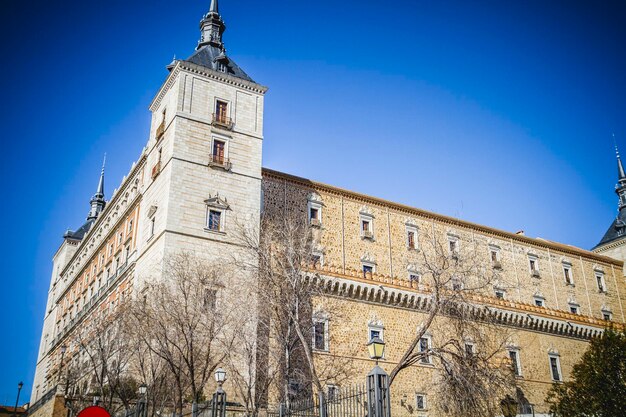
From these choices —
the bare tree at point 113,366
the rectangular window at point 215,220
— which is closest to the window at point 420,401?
the rectangular window at point 215,220

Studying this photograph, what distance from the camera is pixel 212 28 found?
3919cm

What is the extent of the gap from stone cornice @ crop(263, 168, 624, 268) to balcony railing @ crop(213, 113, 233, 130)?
3.07 metres

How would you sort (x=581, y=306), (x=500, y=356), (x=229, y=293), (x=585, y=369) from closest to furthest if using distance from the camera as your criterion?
(x=585, y=369) < (x=229, y=293) < (x=500, y=356) < (x=581, y=306)

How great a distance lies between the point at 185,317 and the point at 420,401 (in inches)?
622

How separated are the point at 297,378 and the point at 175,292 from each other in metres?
6.99

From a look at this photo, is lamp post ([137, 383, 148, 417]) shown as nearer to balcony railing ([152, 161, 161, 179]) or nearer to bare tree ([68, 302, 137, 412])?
bare tree ([68, 302, 137, 412])

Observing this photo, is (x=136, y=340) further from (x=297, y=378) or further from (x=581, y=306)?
(x=581, y=306)

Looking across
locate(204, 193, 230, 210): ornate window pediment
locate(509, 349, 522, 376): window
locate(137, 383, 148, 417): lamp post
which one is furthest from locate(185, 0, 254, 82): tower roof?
locate(509, 349, 522, 376): window

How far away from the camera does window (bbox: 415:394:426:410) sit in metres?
33.1

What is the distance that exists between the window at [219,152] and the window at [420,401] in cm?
1579

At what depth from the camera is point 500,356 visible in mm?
37844

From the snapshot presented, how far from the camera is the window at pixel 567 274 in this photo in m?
46.3

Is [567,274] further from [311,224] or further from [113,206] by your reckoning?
[113,206]

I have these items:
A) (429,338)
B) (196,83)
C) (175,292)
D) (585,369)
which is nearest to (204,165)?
(196,83)
